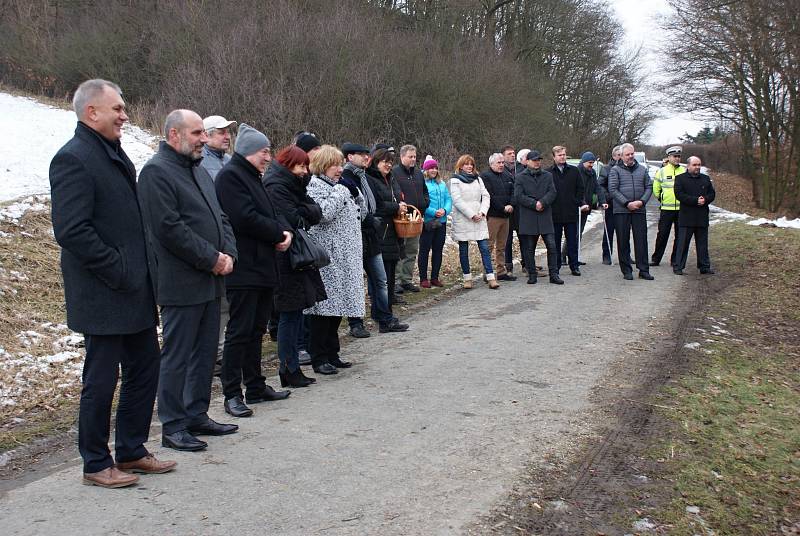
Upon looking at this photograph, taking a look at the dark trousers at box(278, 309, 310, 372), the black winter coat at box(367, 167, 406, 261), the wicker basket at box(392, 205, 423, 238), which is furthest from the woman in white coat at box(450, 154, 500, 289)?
the dark trousers at box(278, 309, 310, 372)

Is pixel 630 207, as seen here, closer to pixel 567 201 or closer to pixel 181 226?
pixel 567 201

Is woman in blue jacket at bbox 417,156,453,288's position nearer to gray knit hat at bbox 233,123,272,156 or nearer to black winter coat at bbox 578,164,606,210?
black winter coat at bbox 578,164,606,210

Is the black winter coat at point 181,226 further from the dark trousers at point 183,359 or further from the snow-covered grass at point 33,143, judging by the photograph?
the snow-covered grass at point 33,143

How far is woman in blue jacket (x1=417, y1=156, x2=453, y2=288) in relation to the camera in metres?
12.3

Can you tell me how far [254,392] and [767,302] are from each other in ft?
26.4

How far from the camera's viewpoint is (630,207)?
13.4 metres

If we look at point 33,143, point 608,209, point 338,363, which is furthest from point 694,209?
point 33,143

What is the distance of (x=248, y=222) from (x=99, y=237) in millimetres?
1672

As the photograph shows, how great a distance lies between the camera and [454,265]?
14.6 m

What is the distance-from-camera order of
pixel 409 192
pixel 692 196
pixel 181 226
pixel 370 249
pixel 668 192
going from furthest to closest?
pixel 668 192 < pixel 692 196 < pixel 409 192 < pixel 370 249 < pixel 181 226

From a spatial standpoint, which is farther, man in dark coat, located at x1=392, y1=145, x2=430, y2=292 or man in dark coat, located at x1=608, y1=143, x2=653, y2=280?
man in dark coat, located at x1=608, y1=143, x2=653, y2=280

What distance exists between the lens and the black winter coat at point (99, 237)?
4.39 meters

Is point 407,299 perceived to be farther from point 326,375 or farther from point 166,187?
point 166,187

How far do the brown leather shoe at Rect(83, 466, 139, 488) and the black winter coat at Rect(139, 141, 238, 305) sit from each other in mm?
1090
